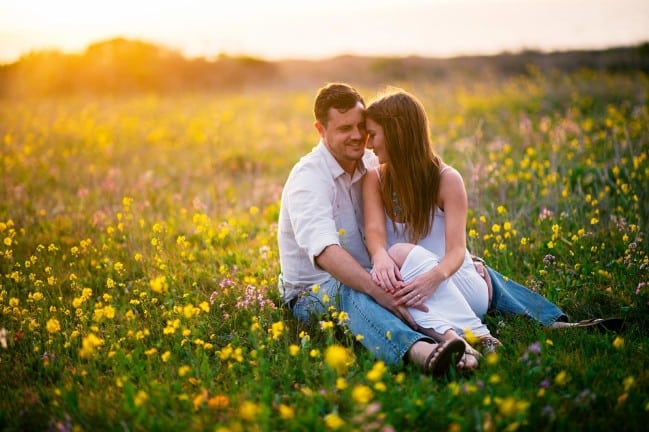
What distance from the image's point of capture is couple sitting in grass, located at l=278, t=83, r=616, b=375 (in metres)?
3.39

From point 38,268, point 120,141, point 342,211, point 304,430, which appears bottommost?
point 304,430

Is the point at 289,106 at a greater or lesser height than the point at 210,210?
greater

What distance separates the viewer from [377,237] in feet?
12.6

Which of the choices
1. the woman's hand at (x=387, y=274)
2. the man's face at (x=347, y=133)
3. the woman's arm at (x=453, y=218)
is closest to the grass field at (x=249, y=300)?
the woman's hand at (x=387, y=274)

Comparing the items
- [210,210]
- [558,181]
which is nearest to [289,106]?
[210,210]

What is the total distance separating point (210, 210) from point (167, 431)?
418cm

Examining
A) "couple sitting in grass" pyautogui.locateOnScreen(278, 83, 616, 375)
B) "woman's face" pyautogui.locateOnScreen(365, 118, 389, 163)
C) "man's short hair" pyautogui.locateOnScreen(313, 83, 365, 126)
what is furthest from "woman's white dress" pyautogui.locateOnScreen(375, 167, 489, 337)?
"man's short hair" pyautogui.locateOnScreen(313, 83, 365, 126)

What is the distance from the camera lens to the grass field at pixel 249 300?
8.70 ft

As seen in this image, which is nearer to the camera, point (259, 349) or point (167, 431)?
point (167, 431)

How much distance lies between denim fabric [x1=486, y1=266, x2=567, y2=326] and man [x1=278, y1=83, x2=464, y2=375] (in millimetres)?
849

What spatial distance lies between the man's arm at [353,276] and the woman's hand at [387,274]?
36 mm

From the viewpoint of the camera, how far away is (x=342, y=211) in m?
4.01

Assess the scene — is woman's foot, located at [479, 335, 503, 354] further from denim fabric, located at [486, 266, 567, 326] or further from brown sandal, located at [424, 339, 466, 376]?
denim fabric, located at [486, 266, 567, 326]

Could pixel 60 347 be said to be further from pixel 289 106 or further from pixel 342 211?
pixel 289 106
